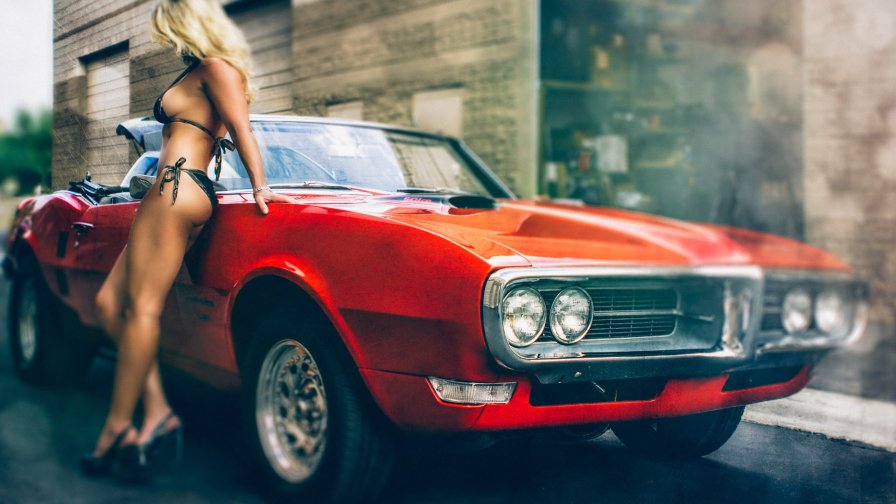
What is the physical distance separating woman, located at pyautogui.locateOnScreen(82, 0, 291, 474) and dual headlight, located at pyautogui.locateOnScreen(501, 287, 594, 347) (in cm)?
88

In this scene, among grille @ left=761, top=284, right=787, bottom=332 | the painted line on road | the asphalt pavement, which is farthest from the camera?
the painted line on road

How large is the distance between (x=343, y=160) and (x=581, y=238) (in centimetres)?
89

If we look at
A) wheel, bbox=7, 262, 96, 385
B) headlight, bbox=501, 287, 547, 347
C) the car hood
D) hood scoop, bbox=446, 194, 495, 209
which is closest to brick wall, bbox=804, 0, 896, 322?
the car hood

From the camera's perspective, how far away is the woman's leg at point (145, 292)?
2275 millimetres

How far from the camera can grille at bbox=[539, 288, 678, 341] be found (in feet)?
8.20

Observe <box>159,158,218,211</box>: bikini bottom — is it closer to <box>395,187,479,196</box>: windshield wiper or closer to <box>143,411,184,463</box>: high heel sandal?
<box>143,411,184,463</box>: high heel sandal

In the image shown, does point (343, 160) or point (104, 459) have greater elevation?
point (343, 160)

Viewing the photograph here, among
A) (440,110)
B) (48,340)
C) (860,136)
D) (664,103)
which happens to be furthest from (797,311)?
(664,103)

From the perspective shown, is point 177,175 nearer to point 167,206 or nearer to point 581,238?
point 167,206

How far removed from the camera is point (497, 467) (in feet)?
10.5

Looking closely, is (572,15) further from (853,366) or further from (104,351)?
(104,351)

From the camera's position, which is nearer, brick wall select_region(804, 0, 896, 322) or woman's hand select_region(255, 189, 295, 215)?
woman's hand select_region(255, 189, 295, 215)

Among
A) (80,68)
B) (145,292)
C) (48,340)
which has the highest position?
(80,68)

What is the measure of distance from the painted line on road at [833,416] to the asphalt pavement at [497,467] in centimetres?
5
